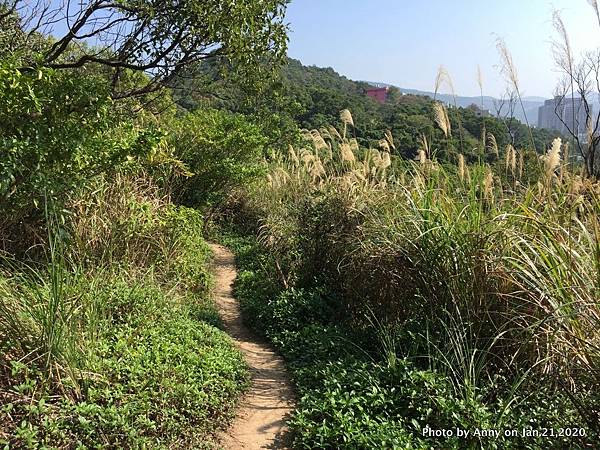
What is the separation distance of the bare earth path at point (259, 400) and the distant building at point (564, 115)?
397 cm

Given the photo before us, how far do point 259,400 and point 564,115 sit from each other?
533cm

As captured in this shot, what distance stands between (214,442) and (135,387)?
0.58 m

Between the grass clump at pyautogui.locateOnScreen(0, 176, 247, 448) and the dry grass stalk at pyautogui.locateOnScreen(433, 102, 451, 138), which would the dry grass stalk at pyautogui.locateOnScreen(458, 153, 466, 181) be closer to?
the dry grass stalk at pyautogui.locateOnScreen(433, 102, 451, 138)

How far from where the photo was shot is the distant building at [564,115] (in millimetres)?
5402

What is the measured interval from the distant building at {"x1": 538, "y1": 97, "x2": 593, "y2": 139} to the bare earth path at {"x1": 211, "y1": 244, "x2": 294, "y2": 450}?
3.97 metres

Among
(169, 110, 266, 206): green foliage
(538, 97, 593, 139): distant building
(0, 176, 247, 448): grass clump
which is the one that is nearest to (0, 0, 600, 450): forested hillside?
(0, 176, 247, 448): grass clump

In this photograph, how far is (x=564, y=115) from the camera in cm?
617

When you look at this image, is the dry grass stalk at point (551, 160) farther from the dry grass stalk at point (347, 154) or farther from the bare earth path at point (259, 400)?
the dry grass stalk at point (347, 154)

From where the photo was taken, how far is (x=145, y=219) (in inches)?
207

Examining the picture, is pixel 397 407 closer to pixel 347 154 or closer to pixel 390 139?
pixel 390 139

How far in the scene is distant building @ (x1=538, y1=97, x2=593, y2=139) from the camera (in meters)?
5.40

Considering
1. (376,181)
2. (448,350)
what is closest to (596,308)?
(448,350)

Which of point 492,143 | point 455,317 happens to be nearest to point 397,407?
point 455,317

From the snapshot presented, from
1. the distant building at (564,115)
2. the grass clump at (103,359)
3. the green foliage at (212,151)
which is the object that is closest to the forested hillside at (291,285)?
the grass clump at (103,359)
